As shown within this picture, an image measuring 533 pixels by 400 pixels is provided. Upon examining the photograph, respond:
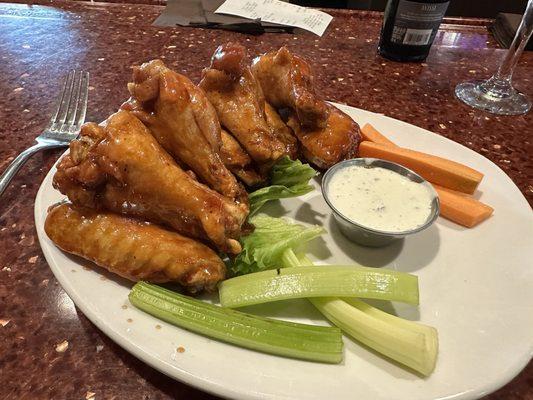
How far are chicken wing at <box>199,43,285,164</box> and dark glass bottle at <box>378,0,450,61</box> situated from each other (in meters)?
1.83

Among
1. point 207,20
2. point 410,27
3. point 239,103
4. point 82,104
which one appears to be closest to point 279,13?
point 207,20

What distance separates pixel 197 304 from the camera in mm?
1453

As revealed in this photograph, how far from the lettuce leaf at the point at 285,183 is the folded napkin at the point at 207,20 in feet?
8.13

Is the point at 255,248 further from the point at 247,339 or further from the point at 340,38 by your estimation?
the point at 340,38

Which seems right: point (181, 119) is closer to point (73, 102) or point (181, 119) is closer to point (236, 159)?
point (236, 159)

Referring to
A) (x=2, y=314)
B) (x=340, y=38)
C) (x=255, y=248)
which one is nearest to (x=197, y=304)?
(x=255, y=248)

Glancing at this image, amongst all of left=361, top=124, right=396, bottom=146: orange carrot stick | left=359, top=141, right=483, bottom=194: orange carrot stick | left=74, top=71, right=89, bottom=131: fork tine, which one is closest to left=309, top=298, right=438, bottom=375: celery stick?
left=359, top=141, right=483, bottom=194: orange carrot stick

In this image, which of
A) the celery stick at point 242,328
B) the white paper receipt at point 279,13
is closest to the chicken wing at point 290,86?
the celery stick at point 242,328

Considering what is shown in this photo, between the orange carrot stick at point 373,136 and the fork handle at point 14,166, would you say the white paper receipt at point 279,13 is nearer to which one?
the orange carrot stick at point 373,136

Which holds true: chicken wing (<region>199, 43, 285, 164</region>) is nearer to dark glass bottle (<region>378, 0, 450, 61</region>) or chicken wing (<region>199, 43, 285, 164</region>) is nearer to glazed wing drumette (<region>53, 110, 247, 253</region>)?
glazed wing drumette (<region>53, 110, 247, 253</region>)

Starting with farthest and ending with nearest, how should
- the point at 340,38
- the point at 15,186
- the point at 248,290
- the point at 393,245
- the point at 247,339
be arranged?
the point at 340,38 < the point at 15,186 < the point at 393,245 < the point at 248,290 < the point at 247,339

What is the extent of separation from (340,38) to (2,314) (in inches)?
140

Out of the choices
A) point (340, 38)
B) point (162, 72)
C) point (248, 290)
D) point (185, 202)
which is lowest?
point (340, 38)

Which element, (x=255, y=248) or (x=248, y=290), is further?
(x=255, y=248)
